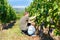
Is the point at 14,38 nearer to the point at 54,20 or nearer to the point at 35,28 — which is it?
the point at 35,28

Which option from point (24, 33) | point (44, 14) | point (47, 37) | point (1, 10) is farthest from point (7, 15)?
point (44, 14)

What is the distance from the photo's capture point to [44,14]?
5.82 m

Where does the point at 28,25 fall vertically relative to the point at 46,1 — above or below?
below

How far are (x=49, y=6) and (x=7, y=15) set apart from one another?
34.6 ft

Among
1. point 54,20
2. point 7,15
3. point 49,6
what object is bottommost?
point 7,15

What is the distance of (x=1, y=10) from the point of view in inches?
574

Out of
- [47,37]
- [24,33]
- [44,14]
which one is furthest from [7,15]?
[44,14]

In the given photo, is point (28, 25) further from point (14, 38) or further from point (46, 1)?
point (46, 1)

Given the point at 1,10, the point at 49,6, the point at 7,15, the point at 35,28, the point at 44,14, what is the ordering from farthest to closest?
the point at 7,15, the point at 1,10, the point at 35,28, the point at 44,14, the point at 49,6

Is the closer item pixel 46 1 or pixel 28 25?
pixel 46 1

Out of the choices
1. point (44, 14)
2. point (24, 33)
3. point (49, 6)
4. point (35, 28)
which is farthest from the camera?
point (24, 33)

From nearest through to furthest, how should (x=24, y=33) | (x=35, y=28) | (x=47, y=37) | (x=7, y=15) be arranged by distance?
(x=47, y=37)
(x=35, y=28)
(x=24, y=33)
(x=7, y=15)

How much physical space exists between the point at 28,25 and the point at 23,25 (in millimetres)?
276

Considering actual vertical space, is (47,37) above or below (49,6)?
below
